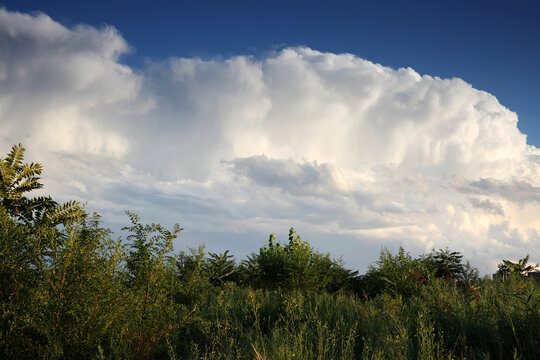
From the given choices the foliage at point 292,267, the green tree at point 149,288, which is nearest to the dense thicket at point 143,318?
the green tree at point 149,288

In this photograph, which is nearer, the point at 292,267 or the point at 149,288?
the point at 149,288

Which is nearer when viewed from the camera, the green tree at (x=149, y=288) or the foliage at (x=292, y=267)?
the green tree at (x=149, y=288)

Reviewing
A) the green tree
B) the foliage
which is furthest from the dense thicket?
the foliage

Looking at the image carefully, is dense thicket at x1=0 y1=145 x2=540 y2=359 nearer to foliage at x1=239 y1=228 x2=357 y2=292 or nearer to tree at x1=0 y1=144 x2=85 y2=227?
tree at x1=0 y1=144 x2=85 y2=227

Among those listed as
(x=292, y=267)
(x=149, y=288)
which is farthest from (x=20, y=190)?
(x=292, y=267)

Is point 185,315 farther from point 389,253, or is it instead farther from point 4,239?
point 389,253

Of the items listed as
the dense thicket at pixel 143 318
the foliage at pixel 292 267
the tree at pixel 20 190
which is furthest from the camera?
the foliage at pixel 292 267

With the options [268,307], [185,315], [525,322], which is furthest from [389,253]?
[185,315]

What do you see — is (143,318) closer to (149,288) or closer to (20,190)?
(149,288)

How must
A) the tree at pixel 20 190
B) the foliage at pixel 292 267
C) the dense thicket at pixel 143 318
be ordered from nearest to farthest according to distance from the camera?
1. the dense thicket at pixel 143 318
2. the tree at pixel 20 190
3. the foliage at pixel 292 267

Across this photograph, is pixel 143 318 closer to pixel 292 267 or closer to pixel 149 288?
pixel 149 288

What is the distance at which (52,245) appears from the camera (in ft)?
16.1

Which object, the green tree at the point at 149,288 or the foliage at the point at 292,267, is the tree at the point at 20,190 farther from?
the foliage at the point at 292,267

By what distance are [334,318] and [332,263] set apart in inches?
389
